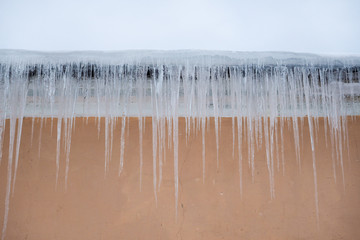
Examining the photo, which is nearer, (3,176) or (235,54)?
(235,54)

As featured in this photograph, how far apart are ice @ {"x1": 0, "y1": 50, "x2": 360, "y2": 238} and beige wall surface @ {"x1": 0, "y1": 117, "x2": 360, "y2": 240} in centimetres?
6

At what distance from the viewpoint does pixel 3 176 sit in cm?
277

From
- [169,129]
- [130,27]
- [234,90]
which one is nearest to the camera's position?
[234,90]

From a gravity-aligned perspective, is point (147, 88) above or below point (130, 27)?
below

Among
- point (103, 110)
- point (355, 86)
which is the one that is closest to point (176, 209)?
point (103, 110)

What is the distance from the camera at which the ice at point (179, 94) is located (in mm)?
2219

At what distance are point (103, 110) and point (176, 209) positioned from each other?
119 centimetres

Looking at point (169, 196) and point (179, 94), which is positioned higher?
point (179, 94)

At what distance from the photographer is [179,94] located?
2.43 metres

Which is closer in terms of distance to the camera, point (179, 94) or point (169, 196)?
point (179, 94)

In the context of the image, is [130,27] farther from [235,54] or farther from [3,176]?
[3,176]

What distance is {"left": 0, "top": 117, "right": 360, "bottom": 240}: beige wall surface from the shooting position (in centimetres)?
271

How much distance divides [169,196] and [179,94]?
1035 mm

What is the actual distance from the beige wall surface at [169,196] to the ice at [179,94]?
0.19ft
